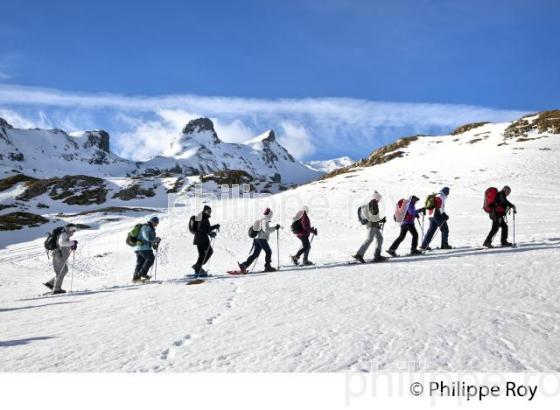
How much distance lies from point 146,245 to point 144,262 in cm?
77

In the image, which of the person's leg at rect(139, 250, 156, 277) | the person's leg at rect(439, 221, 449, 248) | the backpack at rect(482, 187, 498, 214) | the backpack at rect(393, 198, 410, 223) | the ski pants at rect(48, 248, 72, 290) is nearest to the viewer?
the ski pants at rect(48, 248, 72, 290)

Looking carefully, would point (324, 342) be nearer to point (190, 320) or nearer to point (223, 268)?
point (190, 320)

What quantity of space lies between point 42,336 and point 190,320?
2379 millimetres

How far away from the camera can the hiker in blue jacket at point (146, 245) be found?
1342 cm

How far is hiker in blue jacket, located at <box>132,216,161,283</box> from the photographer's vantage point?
1342 centimetres

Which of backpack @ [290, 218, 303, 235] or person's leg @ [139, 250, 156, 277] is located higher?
backpack @ [290, 218, 303, 235]

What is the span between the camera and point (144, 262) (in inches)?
552

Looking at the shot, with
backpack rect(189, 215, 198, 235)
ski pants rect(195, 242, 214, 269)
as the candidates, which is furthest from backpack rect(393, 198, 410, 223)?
backpack rect(189, 215, 198, 235)

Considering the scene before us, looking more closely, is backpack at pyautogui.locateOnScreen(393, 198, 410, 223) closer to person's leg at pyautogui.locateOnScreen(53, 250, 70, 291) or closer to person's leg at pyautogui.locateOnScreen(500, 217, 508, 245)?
person's leg at pyautogui.locateOnScreen(500, 217, 508, 245)

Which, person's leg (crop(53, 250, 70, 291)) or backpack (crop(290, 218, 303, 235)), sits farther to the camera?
backpack (crop(290, 218, 303, 235))

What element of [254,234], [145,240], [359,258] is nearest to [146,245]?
[145,240]

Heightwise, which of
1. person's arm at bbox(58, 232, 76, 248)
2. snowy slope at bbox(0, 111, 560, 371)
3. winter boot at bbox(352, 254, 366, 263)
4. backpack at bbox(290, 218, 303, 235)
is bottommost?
snowy slope at bbox(0, 111, 560, 371)

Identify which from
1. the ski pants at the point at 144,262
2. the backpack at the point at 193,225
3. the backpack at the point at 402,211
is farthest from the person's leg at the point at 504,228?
the ski pants at the point at 144,262

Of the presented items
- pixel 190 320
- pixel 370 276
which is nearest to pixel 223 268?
pixel 370 276
